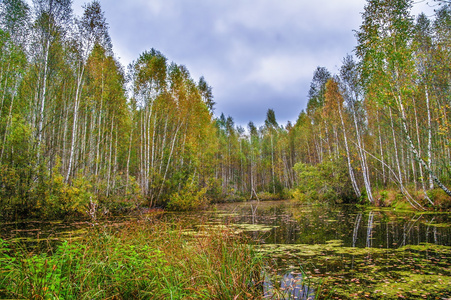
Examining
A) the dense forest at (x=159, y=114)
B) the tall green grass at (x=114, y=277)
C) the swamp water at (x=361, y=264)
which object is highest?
the dense forest at (x=159, y=114)

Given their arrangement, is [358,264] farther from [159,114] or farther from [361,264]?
[159,114]

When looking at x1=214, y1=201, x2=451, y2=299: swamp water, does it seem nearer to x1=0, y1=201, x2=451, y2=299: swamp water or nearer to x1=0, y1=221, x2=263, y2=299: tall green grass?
x1=0, y1=201, x2=451, y2=299: swamp water

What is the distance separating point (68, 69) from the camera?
14969 millimetres

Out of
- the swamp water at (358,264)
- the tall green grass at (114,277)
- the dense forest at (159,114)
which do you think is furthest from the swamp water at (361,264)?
the dense forest at (159,114)

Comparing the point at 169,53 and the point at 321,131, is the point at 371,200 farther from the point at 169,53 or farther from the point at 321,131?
the point at 169,53

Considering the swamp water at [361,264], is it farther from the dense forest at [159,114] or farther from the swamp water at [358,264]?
the dense forest at [159,114]

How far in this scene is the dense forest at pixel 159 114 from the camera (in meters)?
10.2

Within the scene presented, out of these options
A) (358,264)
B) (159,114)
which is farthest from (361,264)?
(159,114)

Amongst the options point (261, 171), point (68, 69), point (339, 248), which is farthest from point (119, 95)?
point (261, 171)

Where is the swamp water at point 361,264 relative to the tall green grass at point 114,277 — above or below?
below

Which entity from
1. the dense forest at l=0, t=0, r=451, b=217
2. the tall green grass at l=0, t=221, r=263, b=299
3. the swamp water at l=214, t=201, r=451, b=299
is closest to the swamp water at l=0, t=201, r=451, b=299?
the swamp water at l=214, t=201, r=451, b=299

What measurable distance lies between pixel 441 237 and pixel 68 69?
18545 millimetres

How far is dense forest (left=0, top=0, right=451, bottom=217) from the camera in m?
10.2

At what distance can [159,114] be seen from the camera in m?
20.0
